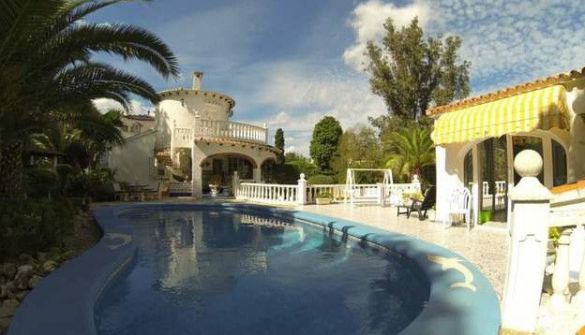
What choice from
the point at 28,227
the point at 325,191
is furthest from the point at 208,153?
the point at 28,227

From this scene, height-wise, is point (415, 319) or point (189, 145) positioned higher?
point (189, 145)

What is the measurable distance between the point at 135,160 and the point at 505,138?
85.9ft

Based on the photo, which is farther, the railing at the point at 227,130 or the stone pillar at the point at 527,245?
the railing at the point at 227,130

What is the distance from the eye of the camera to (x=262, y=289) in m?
7.37

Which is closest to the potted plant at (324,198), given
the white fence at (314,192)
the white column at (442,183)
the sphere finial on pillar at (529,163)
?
the white fence at (314,192)

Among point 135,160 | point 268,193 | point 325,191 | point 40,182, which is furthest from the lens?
point 135,160

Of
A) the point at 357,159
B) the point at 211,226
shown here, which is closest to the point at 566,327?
the point at 211,226

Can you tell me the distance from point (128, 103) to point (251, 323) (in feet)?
39.9

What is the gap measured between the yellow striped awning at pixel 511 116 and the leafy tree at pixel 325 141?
27.5 meters

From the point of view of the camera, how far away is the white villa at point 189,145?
28281 millimetres

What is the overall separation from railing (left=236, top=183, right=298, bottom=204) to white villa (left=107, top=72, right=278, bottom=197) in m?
3.42

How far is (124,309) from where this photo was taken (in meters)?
6.42

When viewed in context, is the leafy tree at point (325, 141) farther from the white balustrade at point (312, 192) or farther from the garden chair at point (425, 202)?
the garden chair at point (425, 202)

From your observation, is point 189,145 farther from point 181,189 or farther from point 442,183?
point 442,183
